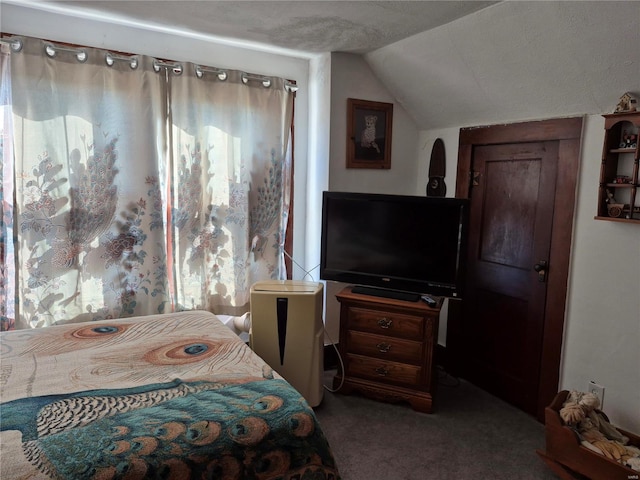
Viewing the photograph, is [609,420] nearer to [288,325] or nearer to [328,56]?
[288,325]

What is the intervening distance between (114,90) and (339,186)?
151 cm

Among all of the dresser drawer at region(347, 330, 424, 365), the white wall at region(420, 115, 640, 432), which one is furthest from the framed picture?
the white wall at region(420, 115, 640, 432)

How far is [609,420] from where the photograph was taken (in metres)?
2.32

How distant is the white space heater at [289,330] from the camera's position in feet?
8.55

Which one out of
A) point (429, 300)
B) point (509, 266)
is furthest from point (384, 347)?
point (509, 266)

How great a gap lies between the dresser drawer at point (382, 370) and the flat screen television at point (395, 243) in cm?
42

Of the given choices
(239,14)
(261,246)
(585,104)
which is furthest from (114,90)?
(585,104)

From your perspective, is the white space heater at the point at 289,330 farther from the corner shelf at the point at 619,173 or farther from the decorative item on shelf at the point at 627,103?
the decorative item on shelf at the point at 627,103

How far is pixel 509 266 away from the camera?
2.82m

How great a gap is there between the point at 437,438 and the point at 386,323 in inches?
27.1

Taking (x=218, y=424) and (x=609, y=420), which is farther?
(x=609, y=420)

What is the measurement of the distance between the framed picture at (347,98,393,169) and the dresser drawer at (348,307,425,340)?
1.04m

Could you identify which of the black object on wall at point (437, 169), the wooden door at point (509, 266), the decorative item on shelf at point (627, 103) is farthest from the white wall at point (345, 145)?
the decorative item on shelf at point (627, 103)

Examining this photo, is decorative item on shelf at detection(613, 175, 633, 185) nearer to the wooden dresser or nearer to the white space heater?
the wooden dresser
